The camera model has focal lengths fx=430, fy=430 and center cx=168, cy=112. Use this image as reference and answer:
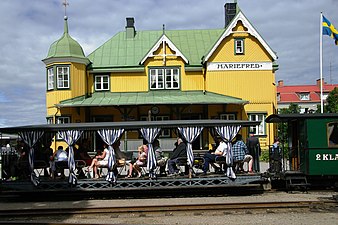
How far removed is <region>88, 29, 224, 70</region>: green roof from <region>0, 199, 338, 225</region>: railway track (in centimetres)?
2063

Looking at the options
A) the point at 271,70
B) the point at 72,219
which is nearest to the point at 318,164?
the point at 72,219

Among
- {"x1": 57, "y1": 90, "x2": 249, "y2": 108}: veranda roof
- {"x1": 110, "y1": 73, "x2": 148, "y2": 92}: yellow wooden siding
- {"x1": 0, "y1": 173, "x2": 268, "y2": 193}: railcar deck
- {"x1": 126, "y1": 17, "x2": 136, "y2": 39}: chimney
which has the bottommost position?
{"x1": 0, "y1": 173, "x2": 268, "y2": 193}: railcar deck

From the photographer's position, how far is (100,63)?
3173 cm

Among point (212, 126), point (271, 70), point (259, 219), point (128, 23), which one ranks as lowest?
point (259, 219)

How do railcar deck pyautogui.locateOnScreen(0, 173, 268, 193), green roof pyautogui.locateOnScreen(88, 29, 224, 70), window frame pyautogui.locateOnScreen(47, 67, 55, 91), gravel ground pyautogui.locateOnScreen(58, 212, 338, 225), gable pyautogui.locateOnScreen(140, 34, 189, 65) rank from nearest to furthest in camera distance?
gravel ground pyautogui.locateOnScreen(58, 212, 338, 225) → railcar deck pyautogui.locateOnScreen(0, 173, 268, 193) → window frame pyautogui.locateOnScreen(47, 67, 55, 91) → gable pyautogui.locateOnScreen(140, 34, 189, 65) → green roof pyautogui.locateOnScreen(88, 29, 224, 70)

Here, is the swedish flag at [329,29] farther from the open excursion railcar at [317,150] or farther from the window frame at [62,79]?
the window frame at [62,79]

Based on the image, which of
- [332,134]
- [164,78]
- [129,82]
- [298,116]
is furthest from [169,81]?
[332,134]

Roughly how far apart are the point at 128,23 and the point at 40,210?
24982mm

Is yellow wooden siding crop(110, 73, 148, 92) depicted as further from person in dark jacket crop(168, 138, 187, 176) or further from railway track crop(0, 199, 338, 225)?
railway track crop(0, 199, 338, 225)

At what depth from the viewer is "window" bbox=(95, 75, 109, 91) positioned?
31344mm

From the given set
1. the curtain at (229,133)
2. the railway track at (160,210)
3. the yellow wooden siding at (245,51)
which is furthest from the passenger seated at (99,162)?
the yellow wooden siding at (245,51)

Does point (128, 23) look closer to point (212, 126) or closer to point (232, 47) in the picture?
point (232, 47)

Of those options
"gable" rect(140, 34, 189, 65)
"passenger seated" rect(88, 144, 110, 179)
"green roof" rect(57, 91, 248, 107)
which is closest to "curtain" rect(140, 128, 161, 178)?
"passenger seated" rect(88, 144, 110, 179)

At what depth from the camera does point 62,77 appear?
29984 millimetres
